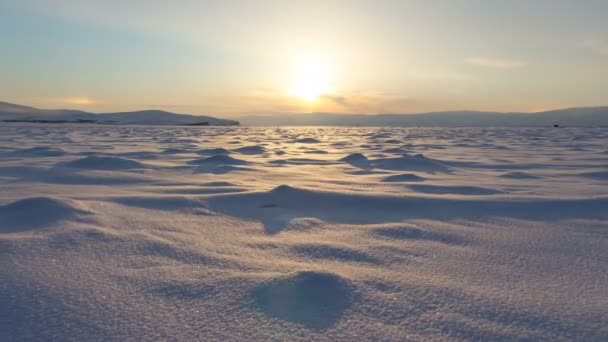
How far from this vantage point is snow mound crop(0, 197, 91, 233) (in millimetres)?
2029

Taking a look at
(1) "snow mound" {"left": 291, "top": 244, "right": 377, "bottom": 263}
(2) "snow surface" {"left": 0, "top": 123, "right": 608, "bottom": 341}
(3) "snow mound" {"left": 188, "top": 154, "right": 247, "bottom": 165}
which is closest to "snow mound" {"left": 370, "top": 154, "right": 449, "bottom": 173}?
(2) "snow surface" {"left": 0, "top": 123, "right": 608, "bottom": 341}

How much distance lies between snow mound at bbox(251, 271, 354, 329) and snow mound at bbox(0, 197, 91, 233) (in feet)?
4.49

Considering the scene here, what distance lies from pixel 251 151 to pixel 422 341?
22.8ft

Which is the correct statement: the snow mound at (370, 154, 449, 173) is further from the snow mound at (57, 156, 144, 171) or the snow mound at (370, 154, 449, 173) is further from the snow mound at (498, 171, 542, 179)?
the snow mound at (57, 156, 144, 171)

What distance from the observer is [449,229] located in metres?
2.14

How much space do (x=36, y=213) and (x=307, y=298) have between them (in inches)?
67.5

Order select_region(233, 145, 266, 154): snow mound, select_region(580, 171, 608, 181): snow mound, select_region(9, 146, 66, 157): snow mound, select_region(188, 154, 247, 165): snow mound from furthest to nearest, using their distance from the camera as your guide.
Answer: select_region(233, 145, 266, 154): snow mound
select_region(9, 146, 66, 157): snow mound
select_region(188, 154, 247, 165): snow mound
select_region(580, 171, 608, 181): snow mound

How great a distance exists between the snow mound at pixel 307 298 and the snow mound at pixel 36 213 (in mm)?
1369

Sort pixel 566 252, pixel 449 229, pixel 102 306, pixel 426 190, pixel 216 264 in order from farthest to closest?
1. pixel 426 190
2. pixel 449 229
3. pixel 566 252
4. pixel 216 264
5. pixel 102 306

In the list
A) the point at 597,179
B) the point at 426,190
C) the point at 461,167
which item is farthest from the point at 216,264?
the point at 461,167

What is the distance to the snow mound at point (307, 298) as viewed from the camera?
114cm

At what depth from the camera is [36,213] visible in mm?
2180

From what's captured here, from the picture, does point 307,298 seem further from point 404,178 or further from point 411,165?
point 411,165

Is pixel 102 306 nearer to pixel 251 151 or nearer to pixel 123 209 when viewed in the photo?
pixel 123 209
